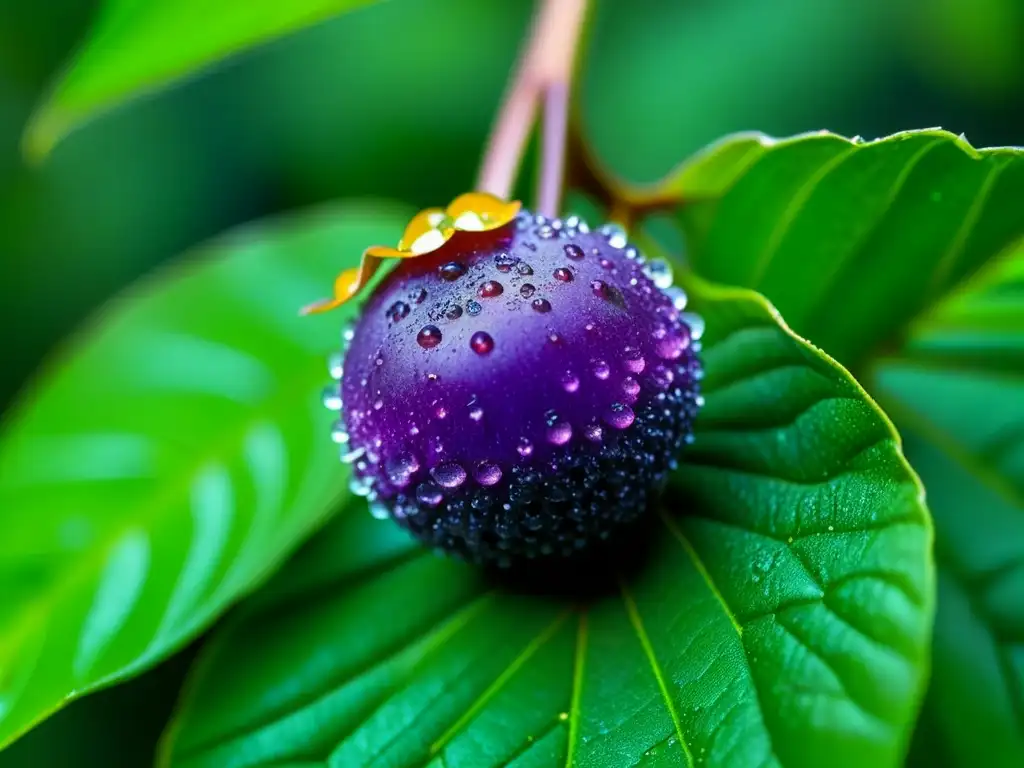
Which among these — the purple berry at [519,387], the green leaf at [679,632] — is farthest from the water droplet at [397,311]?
the green leaf at [679,632]

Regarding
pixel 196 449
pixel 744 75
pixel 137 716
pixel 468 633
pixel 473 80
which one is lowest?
pixel 137 716

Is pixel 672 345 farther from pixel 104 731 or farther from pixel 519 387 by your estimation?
pixel 104 731

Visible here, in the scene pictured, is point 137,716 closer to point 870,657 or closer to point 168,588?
point 168,588

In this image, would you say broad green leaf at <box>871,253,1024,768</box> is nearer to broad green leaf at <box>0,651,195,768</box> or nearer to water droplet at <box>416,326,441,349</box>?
water droplet at <box>416,326,441,349</box>

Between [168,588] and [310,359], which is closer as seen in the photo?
[168,588]

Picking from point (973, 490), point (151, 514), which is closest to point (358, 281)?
point (151, 514)

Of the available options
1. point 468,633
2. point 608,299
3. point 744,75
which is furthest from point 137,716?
point 744,75

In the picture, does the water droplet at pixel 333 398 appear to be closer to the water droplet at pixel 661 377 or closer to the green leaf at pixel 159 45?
the water droplet at pixel 661 377
